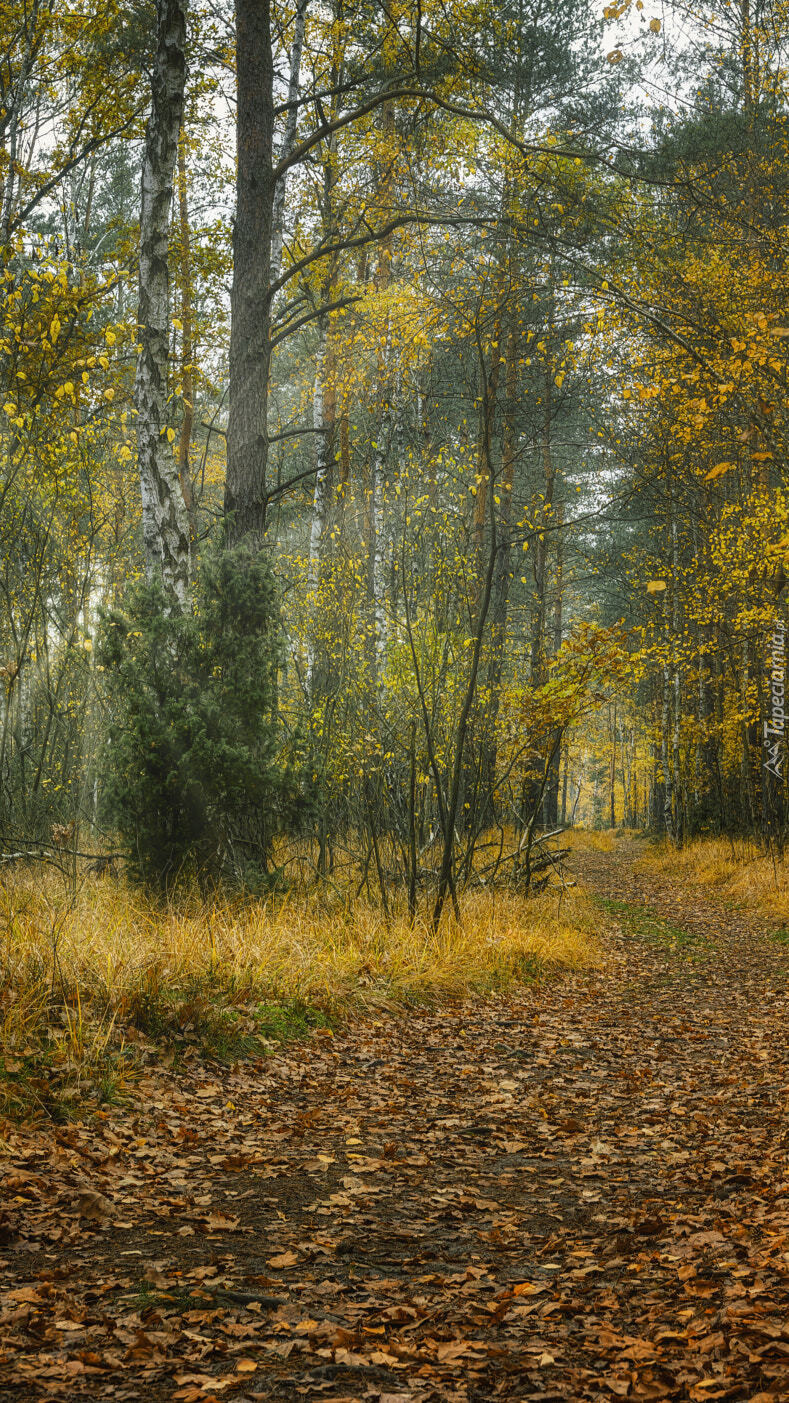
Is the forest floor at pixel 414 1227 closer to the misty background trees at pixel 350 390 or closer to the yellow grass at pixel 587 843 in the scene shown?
the misty background trees at pixel 350 390

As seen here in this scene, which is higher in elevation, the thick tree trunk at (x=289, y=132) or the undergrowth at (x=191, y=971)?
the thick tree trunk at (x=289, y=132)

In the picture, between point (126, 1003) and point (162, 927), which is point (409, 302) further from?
point (126, 1003)

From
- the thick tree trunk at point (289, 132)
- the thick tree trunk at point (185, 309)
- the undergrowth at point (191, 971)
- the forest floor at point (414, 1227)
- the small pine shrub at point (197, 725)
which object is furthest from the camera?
the thick tree trunk at point (185, 309)

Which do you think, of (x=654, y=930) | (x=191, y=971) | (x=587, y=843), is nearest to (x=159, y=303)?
(x=191, y=971)

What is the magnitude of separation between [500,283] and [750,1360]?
331 inches

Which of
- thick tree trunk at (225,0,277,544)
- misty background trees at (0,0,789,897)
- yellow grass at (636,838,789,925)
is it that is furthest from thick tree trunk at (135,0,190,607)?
yellow grass at (636,838,789,925)

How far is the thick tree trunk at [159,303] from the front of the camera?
7.79m

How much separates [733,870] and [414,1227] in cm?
1220

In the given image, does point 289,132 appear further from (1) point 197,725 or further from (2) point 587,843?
(2) point 587,843

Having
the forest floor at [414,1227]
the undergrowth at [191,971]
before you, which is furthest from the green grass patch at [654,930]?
the forest floor at [414,1227]

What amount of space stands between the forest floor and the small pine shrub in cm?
196

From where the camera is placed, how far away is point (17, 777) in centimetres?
880

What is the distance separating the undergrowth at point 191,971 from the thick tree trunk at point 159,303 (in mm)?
2646

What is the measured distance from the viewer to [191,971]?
5469mm
